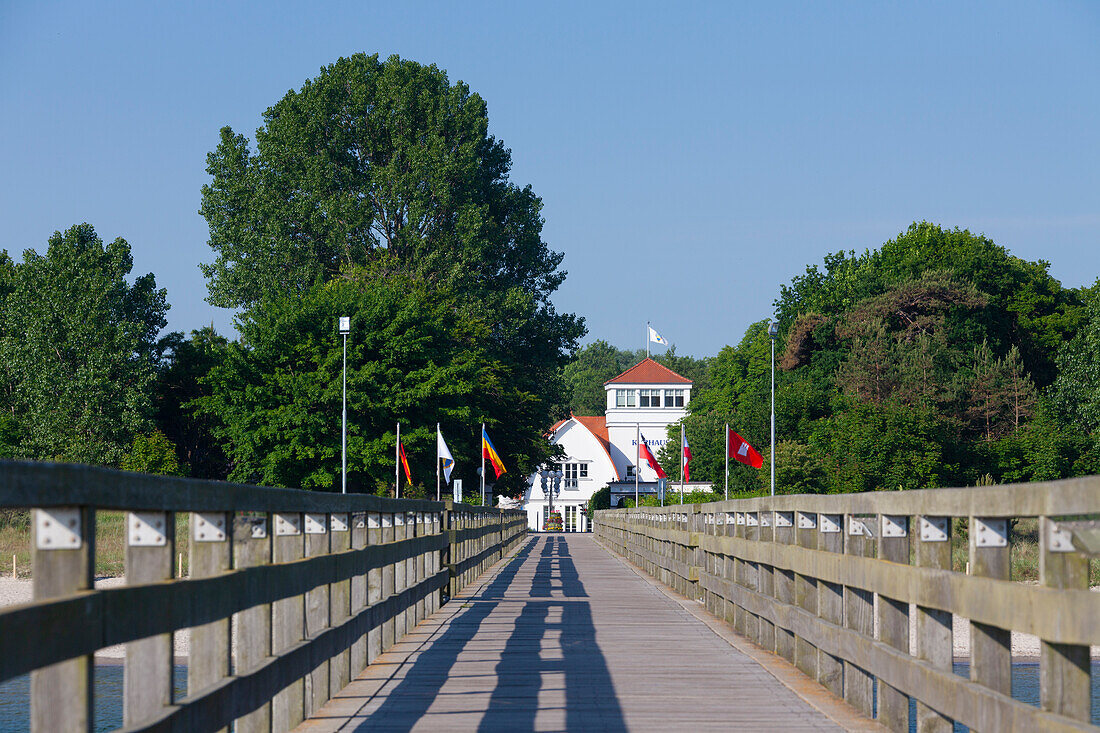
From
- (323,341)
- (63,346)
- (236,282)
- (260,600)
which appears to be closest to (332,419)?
(323,341)

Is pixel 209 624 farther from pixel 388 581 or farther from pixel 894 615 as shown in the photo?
pixel 388 581

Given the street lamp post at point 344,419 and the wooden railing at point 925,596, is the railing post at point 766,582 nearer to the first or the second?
the wooden railing at point 925,596

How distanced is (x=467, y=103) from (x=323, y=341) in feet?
60.9

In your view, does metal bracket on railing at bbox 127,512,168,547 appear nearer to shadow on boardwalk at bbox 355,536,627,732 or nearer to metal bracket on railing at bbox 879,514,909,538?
shadow on boardwalk at bbox 355,536,627,732

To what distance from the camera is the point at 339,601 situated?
28.4 ft

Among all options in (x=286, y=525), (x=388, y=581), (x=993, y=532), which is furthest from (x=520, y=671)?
(x=993, y=532)

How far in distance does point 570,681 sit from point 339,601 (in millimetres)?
2036

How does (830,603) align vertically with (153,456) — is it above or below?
below

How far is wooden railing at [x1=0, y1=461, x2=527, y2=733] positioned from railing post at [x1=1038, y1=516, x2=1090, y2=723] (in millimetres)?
3074

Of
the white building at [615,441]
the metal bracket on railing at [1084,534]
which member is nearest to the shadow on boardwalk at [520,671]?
the metal bracket on railing at [1084,534]

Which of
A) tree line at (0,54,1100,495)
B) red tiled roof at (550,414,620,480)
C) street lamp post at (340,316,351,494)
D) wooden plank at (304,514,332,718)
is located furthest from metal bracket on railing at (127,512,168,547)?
red tiled roof at (550,414,620,480)

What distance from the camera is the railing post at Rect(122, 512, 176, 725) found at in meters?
4.58

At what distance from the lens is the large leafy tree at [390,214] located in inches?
2665

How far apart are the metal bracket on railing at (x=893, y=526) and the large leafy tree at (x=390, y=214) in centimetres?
5633
